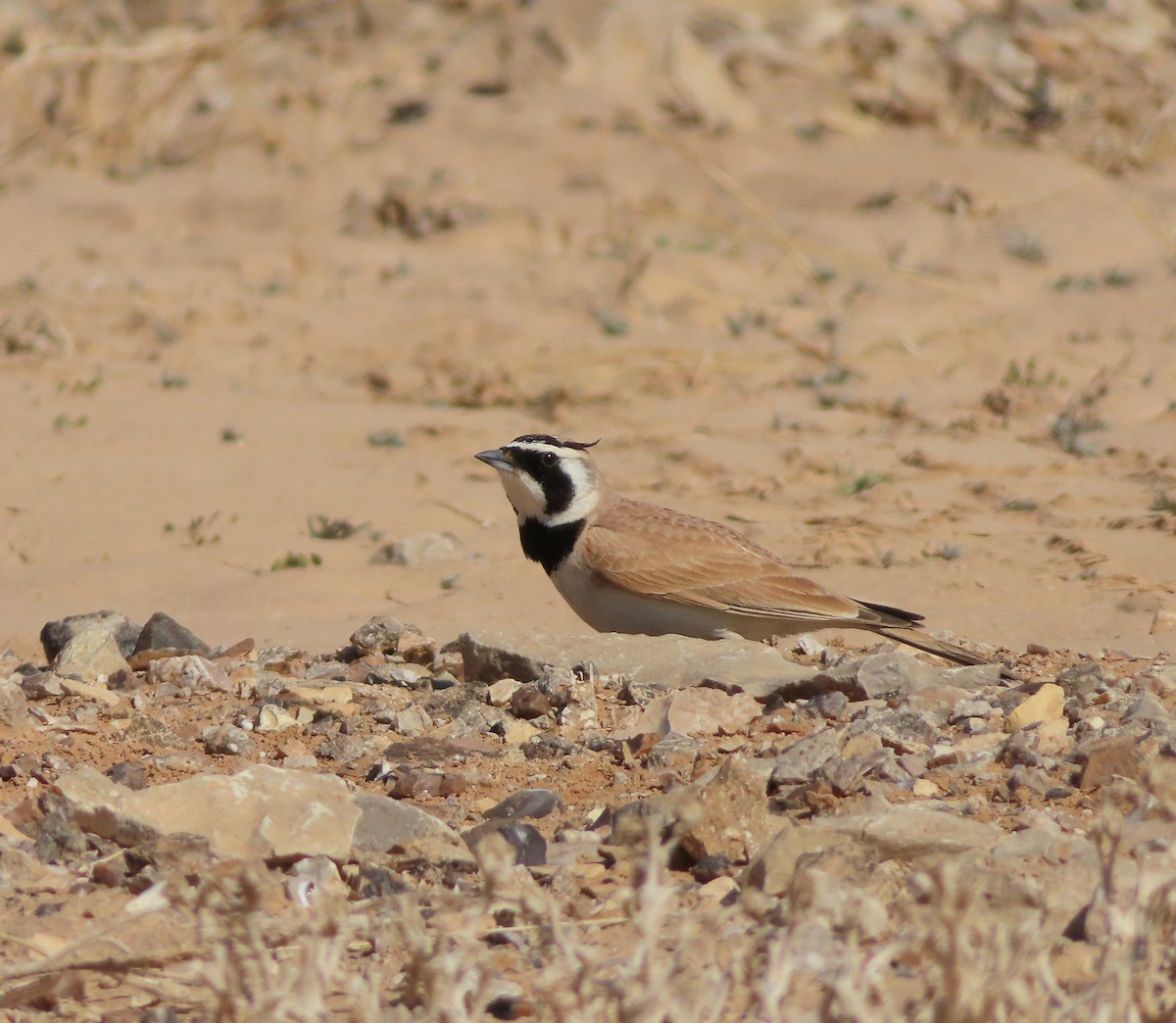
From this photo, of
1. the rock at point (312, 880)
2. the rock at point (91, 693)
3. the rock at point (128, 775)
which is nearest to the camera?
the rock at point (312, 880)

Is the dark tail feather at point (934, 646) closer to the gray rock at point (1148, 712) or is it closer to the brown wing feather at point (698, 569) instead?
the brown wing feather at point (698, 569)

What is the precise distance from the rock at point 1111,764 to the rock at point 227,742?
199cm

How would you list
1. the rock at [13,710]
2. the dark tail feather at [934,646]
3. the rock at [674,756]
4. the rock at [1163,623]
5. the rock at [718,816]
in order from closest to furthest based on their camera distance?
1. the rock at [718,816]
2. the rock at [674,756]
3. the rock at [13,710]
4. the dark tail feather at [934,646]
5. the rock at [1163,623]

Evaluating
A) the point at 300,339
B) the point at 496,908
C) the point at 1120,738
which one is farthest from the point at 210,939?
the point at 300,339

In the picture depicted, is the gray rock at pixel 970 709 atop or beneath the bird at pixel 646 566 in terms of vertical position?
atop

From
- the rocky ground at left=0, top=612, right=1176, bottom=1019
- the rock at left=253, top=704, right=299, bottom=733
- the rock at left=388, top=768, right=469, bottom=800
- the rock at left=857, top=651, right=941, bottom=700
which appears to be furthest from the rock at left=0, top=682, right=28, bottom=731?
the rock at left=857, top=651, right=941, bottom=700

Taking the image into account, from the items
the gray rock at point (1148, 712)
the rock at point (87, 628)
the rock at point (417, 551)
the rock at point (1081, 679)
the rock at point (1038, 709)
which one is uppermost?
the gray rock at point (1148, 712)

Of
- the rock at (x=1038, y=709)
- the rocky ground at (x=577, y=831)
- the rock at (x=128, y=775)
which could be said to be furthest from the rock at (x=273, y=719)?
the rock at (x=1038, y=709)

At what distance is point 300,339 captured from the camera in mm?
9898

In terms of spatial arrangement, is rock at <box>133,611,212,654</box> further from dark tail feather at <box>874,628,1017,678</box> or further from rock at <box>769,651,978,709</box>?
dark tail feather at <box>874,628,1017,678</box>

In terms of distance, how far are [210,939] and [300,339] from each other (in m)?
7.86

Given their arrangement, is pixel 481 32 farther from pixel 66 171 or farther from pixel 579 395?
pixel 579 395

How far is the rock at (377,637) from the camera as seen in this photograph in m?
5.25

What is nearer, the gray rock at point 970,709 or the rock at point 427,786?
the rock at point 427,786
